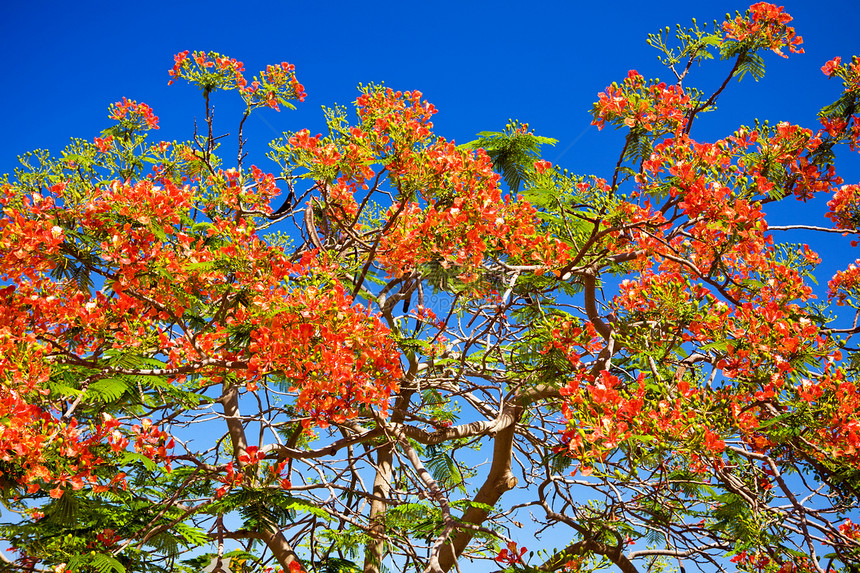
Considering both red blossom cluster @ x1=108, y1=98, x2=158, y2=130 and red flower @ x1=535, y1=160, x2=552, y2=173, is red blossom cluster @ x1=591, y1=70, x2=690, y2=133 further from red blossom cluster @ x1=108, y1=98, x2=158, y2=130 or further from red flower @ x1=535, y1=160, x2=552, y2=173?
red blossom cluster @ x1=108, y1=98, x2=158, y2=130

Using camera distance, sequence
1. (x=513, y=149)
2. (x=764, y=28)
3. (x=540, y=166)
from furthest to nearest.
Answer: (x=513, y=149), (x=540, y=166), (x=764, y=28)

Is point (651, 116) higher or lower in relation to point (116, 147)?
lower

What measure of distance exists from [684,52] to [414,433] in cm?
365

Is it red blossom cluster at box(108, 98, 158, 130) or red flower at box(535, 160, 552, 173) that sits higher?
red blossom cluster at box(108, 98, 158, 130)

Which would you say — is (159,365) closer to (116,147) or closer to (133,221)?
(133,221)

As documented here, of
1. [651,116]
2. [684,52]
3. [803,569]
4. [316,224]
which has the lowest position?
[803,569]

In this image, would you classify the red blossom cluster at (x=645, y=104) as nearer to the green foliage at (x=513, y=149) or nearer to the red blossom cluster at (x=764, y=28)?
the red blossom cluster at (x=764, y=28)

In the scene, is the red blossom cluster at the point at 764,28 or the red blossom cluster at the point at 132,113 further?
the red blossom cluster at the point at 132,113

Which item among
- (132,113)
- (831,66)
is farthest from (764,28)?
(132,113)

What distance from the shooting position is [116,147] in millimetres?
6340

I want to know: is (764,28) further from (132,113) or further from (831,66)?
(132,113)

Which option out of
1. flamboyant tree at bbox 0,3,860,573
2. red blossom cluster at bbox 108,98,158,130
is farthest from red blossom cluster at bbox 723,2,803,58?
red blossom cluster at bbox 108,98,158,130

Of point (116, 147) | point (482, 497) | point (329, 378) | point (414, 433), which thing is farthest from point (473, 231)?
point (116, 147)

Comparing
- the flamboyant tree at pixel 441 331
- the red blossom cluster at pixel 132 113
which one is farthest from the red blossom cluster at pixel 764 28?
the red blossom cluster at pixel 132 113
